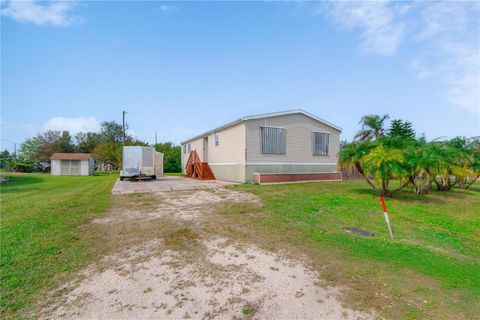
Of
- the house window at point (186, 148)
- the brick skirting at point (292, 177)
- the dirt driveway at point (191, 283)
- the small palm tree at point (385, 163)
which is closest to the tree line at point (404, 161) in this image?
the small palm tree at point (385, 163)

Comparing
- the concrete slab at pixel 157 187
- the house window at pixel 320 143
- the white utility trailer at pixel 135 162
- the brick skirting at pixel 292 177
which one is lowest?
the concrete slab at pixel 157 187

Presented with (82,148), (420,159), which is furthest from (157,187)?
(82,148)

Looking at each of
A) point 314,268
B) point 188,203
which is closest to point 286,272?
point 314,268

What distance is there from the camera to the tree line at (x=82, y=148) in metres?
33.1

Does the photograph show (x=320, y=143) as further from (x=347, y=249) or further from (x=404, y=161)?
(x=347, y=249)

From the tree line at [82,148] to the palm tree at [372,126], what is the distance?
23825 millimetres

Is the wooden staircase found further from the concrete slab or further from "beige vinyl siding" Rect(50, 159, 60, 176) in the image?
"beige vinyl siding" Rect(50, 159, 60, 176)

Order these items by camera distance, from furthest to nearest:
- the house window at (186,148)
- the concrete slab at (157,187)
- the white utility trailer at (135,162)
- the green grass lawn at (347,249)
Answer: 1. the house window at (186,148)
2. the white utility trailer at (135,162)
3. the concrete slab at (157,187)
4. the green grass lawn at (347,249)

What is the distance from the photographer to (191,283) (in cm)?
296

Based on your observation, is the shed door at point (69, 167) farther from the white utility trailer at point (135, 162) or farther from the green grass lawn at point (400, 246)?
the green grass lawn at point (400, 246)

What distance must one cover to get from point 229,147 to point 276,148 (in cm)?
313

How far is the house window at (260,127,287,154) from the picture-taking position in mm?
14562

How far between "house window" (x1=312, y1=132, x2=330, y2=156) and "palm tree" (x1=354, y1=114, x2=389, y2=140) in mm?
12627

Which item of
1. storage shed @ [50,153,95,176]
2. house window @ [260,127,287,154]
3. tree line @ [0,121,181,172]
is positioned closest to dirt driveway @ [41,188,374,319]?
house window @ [260,127,287,154]
